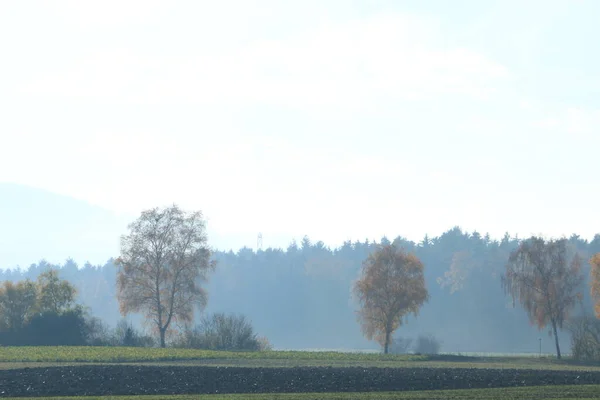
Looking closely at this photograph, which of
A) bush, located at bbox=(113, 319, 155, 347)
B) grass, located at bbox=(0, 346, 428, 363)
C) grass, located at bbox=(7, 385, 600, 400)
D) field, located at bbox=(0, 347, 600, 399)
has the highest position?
bush, located at bbox=(113, 319, 155, 347)

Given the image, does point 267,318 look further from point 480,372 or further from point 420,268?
point 480,372

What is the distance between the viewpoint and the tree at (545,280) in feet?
224

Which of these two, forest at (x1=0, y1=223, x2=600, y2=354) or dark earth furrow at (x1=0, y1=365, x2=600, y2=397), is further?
forest at (x1=0, y1=223, x2=600, y2=354)

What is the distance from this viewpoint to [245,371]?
1634 inches

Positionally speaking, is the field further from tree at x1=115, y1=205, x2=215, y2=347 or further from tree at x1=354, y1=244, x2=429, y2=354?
tree at x1=354, y1=244, x2=429, y2=354

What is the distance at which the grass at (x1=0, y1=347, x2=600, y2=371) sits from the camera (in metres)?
51.2

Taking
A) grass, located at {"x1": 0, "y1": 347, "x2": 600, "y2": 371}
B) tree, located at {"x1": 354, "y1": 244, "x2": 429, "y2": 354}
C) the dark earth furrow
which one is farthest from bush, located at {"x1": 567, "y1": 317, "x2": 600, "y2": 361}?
the dark earth furrow

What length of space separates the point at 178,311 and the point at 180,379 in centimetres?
4284

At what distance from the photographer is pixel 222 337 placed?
7406cm

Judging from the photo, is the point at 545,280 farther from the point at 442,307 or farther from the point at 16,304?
the point at 442,307

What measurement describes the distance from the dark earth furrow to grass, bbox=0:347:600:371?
8.54m

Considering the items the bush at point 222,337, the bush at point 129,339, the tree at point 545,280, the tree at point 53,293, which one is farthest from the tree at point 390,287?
the tree at point 53,293

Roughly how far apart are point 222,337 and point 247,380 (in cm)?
3756

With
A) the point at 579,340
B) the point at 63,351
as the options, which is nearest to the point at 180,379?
the point at 63,351
